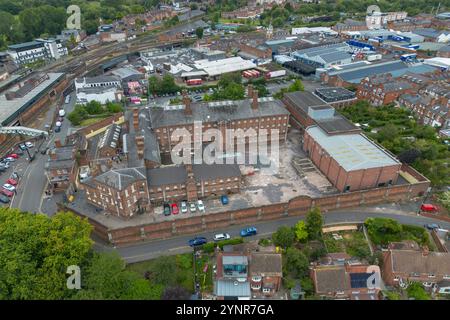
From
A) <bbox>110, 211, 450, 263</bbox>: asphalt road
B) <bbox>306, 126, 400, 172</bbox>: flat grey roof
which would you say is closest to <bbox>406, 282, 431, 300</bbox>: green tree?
<bbox>110, 211, 450, 263</bbox>: asphalt road

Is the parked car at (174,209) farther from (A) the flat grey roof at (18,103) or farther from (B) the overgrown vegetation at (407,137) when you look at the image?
(A) the flat grey roof at (18,103)

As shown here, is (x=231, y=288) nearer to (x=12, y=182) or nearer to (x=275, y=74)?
(x=12, y=182)

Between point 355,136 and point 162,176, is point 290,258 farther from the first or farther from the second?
point 355,136

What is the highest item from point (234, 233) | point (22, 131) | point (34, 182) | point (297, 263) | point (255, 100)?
point (255, 100)

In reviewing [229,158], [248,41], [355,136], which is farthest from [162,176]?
[248,41]

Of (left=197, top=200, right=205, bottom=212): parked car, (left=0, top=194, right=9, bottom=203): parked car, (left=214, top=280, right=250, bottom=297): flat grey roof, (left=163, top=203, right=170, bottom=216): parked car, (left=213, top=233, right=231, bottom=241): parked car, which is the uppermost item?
(left=0, top=194, right=9, bottom=203): parked car

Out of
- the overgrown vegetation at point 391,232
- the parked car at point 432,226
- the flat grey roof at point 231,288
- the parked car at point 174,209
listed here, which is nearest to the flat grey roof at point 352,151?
the overgrown vegetation at point 391,232

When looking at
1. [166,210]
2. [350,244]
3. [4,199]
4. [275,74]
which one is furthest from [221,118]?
[275,74]

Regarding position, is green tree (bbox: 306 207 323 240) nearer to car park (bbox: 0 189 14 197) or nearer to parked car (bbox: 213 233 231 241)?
parked car (bbox: 213 233 231 241)
